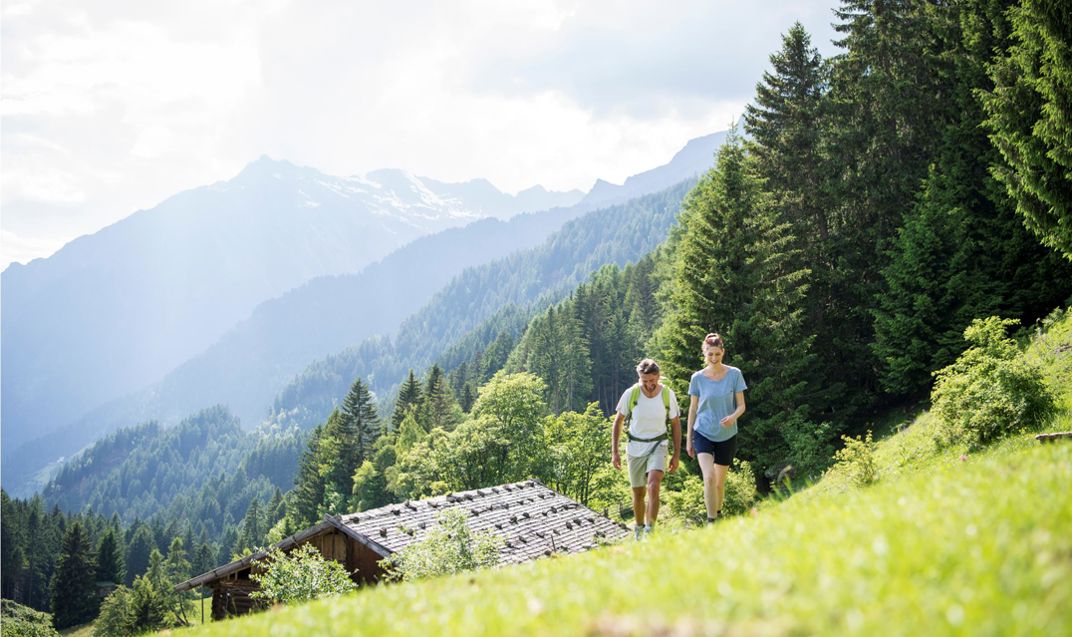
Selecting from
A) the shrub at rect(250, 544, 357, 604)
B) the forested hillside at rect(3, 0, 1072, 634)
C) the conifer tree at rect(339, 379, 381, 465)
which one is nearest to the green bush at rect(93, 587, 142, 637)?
the conifer tree at rect(339, 379, 381, 465)

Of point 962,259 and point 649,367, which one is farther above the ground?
point 962,259

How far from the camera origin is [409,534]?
80.9ft

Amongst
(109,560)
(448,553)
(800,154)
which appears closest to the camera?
(448,553)

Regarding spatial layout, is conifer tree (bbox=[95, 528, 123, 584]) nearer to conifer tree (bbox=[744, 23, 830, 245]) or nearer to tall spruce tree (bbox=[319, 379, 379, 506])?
tall spruce tree (bbox=[319, 379, 379, 506])

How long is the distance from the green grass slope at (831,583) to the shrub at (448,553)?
923 cm

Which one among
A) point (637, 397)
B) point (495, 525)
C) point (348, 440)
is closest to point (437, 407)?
point (348, 440)

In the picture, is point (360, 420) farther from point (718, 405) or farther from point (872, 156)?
point (718, 405)

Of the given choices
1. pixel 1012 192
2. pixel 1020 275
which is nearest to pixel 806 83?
pixel 1020 275

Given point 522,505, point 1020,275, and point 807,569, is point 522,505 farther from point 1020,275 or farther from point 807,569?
point 807,569

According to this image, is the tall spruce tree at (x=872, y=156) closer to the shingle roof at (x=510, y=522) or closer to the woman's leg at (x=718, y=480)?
the shingle roof at (x=510, y=522)

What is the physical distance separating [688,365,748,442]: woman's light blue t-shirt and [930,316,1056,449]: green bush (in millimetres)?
7028

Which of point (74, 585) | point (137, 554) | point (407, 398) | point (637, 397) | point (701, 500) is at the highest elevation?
point (637, 397)

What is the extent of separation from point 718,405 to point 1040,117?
17.0 meters

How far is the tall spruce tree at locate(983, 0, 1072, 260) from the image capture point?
17016 mm
